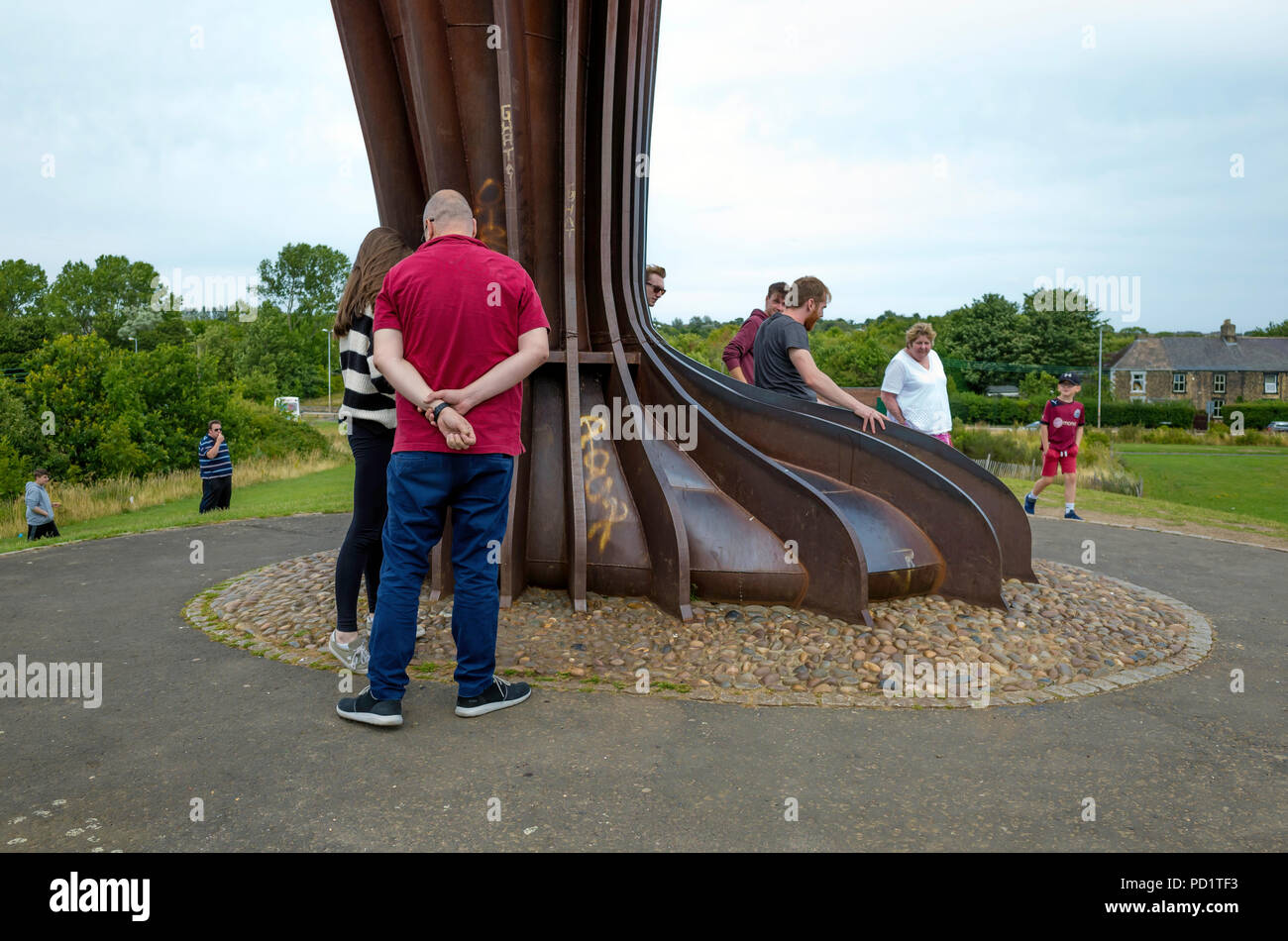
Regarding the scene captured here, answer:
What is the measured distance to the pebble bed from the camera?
4438 millimetres

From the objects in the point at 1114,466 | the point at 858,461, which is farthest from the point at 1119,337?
the point at 858,461

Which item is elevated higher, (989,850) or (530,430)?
(530,430)

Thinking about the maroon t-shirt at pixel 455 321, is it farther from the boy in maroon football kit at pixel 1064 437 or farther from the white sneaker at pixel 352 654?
the boy in maroon football kit at pixel 1064 437

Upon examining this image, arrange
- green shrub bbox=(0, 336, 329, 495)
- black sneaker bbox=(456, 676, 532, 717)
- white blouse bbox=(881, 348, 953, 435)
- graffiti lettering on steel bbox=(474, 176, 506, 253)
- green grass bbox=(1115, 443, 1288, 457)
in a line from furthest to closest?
green grass bbox=(1115, 443, 1288, 457)
green shrub bbox=(0, 336, 329, 495)
white blouse bbox=(881, 348, 953, 435)
graffiti lettering on steel bbox=(474, 176, 506, 253)
black sneaker bbox=(456, 676, 532, 717)

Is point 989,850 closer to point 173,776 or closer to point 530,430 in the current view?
point 173,776

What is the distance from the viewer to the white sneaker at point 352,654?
4.47 m

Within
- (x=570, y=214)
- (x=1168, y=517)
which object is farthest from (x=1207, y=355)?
(x=570, y=214)

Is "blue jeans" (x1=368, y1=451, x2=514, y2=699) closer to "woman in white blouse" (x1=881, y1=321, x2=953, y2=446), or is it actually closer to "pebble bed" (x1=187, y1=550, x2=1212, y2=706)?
"pebble bed" (x1=187, y1=550, x2=1212, y2=706)

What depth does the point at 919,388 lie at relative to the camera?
286 inches

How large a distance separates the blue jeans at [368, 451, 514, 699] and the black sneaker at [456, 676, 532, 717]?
269mm

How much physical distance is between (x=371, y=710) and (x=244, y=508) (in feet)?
30.5

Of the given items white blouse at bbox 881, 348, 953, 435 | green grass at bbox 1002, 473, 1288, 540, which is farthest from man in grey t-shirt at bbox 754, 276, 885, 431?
green grass at bbox 1002, 473, 1288, 540

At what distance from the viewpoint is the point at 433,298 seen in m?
3.61
